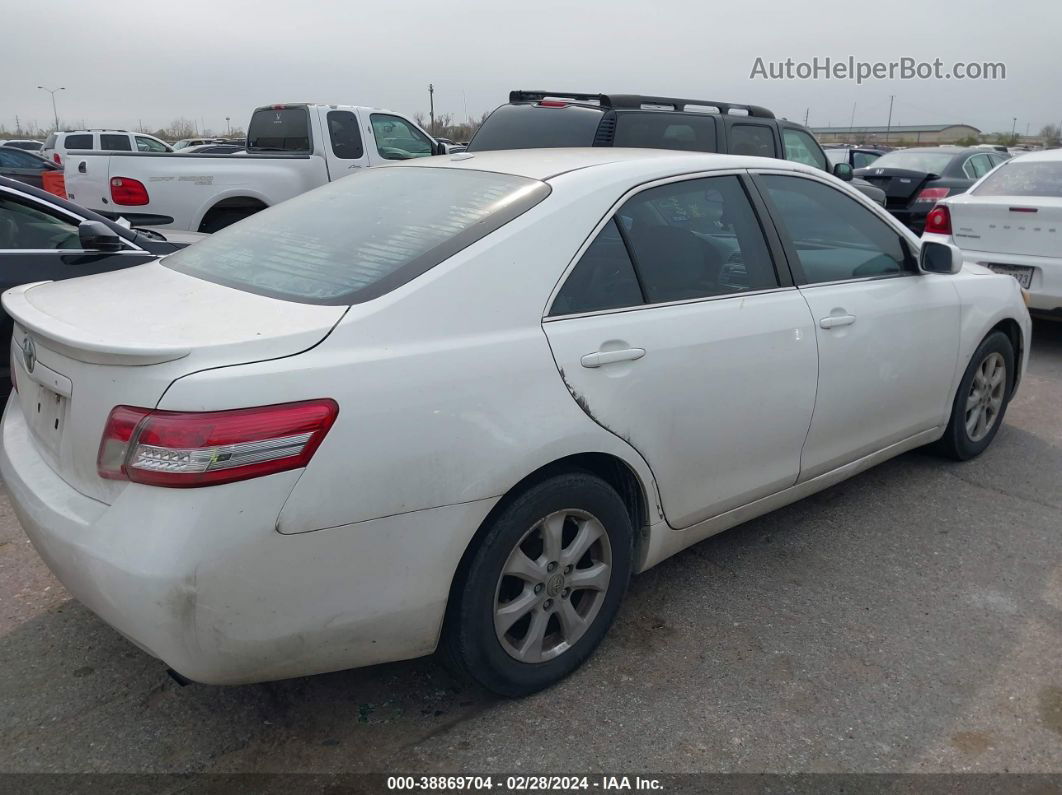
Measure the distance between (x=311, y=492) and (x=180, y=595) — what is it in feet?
1.23

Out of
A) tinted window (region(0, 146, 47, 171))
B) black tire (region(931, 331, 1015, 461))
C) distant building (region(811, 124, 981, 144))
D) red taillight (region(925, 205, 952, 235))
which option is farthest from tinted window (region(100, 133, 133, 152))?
distant building (region(811, 124, 981, 144))

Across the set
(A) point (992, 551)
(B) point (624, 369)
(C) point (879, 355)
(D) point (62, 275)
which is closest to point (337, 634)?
(B) point (624, 369)

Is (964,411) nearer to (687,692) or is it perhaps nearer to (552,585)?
(687,692)

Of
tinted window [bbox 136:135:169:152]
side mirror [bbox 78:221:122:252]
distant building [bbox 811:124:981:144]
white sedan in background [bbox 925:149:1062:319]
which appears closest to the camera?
side mirror [bbox 78:221:122:252]

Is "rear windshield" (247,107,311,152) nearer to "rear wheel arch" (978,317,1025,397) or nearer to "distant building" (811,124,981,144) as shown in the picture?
"rear wheel arch" (978,317,1025,397)

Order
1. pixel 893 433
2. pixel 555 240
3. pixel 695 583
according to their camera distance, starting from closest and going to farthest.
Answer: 1. pixel 555 240
2. pixel 695 583
3. pixel 893 433

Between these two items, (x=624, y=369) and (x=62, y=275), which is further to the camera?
(x=62, y=275)

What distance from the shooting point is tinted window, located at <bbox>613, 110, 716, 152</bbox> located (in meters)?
6.61

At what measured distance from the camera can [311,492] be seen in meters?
2.14

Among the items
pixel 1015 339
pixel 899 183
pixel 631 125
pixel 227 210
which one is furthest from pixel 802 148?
pixel 227 210

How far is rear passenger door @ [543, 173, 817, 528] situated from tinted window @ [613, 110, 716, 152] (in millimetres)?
3381

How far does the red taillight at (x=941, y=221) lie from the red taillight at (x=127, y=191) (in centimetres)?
732

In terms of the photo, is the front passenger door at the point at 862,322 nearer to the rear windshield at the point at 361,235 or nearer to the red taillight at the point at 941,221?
the rear windshield at the point at 361,235

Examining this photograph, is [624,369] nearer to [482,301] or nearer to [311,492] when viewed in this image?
[482,301]
